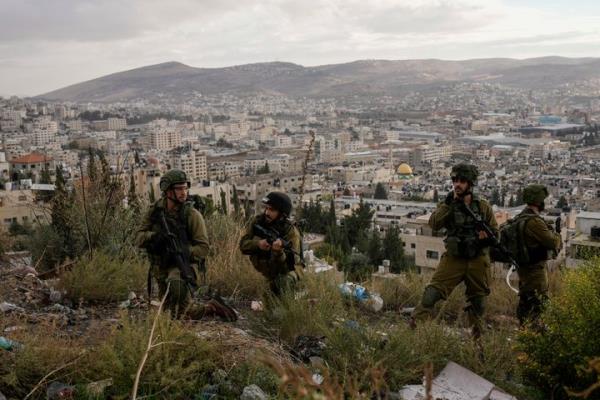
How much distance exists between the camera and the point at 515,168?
74312 millimetres

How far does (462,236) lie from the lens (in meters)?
3.59

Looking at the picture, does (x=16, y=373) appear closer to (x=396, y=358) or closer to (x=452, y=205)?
(x=396, y=358)

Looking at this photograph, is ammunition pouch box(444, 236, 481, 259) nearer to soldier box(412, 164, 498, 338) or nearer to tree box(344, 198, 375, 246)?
soldier box(412, 164, 498, 338)

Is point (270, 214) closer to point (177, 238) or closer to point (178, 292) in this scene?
point (177, 238)

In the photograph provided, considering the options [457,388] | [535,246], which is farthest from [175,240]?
[535,246]

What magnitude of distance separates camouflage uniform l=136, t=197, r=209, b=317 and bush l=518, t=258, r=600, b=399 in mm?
1770

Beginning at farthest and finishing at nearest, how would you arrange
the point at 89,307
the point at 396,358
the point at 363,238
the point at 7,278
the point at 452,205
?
1. the point at 363,238
2. the point at 7,278
3. the point at 89,307
4. the point at 452,205
5. the point at 396,358

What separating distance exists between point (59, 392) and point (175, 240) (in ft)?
3.72

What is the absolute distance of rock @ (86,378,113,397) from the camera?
262cm

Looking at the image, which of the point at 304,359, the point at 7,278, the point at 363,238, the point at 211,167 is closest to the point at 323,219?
the point at 363,238

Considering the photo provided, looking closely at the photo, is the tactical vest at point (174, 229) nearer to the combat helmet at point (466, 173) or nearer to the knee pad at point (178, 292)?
the knee pad at point (178, 292)

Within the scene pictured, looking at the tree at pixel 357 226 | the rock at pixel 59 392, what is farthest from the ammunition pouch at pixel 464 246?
the tree at pixel 357 226

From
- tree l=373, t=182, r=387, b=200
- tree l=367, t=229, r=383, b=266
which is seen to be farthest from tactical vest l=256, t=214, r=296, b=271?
tree l=373, t=182, r=387, b=200

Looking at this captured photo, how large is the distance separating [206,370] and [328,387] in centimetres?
147
